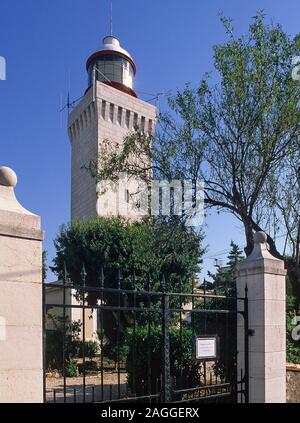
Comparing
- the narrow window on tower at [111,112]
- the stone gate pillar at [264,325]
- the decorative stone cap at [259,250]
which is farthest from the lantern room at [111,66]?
the stone gate pillar at [264,325]

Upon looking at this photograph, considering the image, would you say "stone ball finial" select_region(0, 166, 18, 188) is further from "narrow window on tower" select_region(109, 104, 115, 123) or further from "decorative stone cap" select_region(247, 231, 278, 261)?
"narrow window on tower" select_region(109, 104, 115, 123)

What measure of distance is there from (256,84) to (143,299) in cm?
1100

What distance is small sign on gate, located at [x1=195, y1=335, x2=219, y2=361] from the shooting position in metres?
5.52

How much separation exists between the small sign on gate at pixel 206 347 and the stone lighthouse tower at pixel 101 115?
2171 centimetres

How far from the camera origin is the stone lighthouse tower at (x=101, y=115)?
95.3 ft

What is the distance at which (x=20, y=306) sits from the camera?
12.6ft

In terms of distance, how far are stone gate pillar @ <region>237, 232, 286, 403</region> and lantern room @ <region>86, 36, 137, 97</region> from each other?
1116 inches

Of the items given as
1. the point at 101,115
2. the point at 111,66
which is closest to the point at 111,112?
the point at 101,115

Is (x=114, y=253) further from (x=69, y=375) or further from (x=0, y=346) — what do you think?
(x=0, y=346)

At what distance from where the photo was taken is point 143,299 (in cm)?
1766

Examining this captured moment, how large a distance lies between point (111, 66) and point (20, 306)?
3150 centimetres

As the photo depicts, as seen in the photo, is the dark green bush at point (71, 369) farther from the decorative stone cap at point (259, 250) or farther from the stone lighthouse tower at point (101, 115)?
the stone lighthouse tower at point (101, 115)
